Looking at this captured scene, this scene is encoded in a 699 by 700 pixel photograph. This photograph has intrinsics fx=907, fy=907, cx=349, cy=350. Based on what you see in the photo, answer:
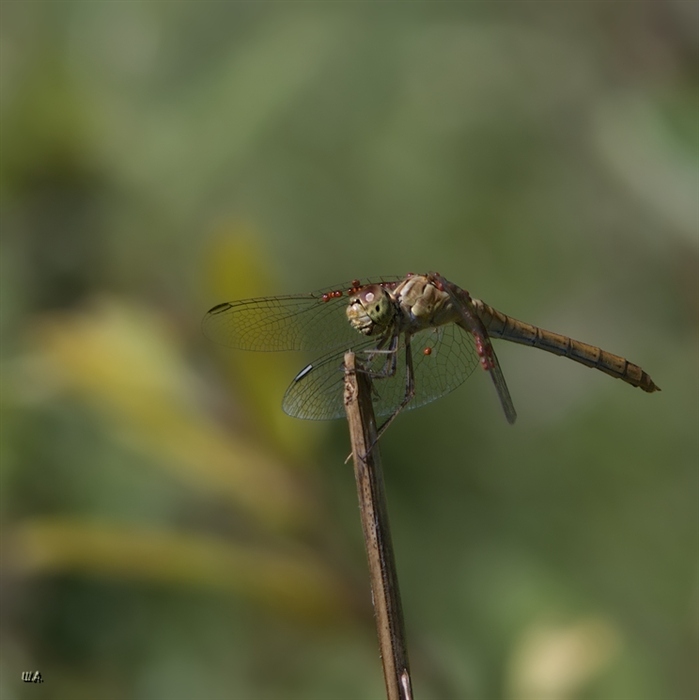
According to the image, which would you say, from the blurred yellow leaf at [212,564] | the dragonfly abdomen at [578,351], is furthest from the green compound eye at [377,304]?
the blurred yellow leaf at [212,564]

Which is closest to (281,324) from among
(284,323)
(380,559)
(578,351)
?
(284,323)

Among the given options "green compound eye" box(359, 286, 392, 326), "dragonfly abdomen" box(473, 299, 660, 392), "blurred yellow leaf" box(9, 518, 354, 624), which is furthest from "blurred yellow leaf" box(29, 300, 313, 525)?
"dragonfly abdomen" box(473, 299, 660, 392)

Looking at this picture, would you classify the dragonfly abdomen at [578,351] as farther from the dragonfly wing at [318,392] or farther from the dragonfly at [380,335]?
the dragonfly wing at [318,392]

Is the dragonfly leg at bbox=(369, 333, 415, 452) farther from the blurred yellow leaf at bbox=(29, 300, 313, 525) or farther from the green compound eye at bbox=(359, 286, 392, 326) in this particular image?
the blurred yellow leaf at bbox=(29, 300, 313, 525)

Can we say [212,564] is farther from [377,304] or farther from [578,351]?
[578,351]

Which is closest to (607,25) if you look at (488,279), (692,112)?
(488,279)
